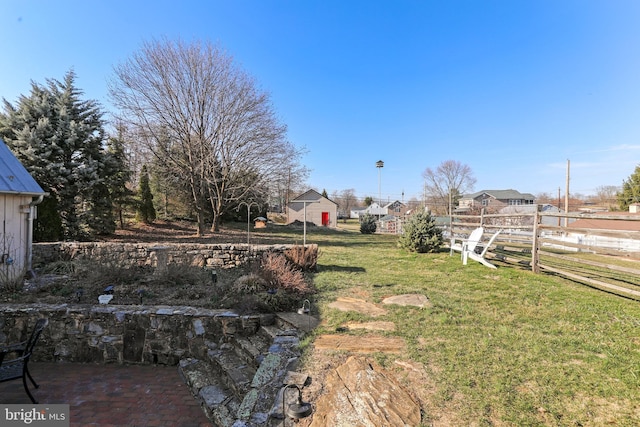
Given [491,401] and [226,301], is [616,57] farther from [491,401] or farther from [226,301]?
[226,301]

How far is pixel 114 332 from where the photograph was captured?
449 cm

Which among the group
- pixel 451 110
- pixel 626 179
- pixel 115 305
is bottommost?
pixel 115 305

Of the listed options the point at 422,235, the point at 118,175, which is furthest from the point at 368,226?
the point at 118,175

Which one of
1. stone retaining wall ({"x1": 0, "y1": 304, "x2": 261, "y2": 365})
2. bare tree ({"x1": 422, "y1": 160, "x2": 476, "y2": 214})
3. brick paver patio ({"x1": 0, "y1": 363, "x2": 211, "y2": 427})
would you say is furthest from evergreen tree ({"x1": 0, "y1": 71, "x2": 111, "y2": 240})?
bare tree ({"x1": 422, "y1": 160, "x2": 476, "y2": 214})

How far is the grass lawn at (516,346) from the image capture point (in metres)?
2.13

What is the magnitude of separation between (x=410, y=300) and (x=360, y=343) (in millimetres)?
1772

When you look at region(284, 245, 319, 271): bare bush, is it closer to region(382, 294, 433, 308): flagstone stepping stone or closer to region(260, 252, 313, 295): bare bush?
region(260, 252, 313, 295): bare bush

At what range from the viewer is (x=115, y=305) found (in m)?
4.80

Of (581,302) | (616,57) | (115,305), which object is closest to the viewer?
(581,302)

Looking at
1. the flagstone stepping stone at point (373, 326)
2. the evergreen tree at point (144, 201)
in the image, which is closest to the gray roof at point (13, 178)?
the flagstone stepping stone at point (373, 326)

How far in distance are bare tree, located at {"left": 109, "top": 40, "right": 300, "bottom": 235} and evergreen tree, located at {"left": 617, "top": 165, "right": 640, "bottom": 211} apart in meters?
27.2

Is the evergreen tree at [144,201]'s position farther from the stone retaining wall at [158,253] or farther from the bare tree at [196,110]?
the stone retaining wall at [158,253]

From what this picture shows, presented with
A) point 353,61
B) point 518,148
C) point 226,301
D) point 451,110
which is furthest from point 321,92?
point 518,148

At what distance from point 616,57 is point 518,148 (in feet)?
38.3
